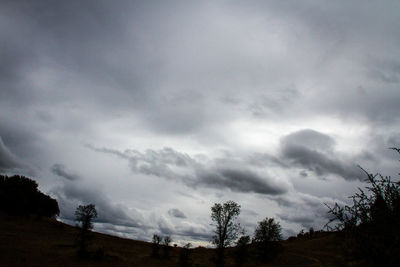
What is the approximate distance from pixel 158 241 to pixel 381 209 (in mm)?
62374

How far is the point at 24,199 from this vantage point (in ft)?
301

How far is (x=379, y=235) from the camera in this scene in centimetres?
789

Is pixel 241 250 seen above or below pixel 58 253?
above

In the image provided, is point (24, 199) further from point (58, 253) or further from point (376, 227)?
point (376, 227)

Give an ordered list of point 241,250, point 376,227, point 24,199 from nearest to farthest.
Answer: point 376,227 → point 241,250 → point 24,199

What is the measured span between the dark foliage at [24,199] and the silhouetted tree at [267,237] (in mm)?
80770

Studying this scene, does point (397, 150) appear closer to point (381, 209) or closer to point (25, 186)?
point (381, 209)

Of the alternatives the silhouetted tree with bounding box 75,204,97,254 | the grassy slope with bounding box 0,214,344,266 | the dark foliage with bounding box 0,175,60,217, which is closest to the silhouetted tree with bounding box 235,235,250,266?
the grassy slope with bounding box 0,214,344,266

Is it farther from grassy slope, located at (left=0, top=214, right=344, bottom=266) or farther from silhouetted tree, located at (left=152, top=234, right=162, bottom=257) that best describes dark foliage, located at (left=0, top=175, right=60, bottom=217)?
silhouetted tree, located at (left=152, top=234, right=162, bottom=257)

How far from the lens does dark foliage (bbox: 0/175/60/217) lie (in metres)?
88.7

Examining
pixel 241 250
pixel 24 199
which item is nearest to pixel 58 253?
pixel 241 250

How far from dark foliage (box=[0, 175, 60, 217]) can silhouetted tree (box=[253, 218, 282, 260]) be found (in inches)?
3180

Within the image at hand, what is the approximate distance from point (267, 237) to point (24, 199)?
84247 mm

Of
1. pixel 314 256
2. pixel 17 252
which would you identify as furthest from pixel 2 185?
pixel 314 256
